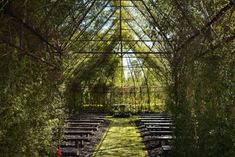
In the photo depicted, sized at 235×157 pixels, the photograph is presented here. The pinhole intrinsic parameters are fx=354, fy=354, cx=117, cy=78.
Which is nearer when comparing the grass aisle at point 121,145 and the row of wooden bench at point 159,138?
the row of wooden bench at point 159,138

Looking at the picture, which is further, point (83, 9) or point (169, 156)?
point (83, 9)

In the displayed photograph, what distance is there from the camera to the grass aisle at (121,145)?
29.6 ft

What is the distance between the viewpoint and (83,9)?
9.08 meters

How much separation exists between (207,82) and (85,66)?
40.7 feet

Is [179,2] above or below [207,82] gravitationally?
above

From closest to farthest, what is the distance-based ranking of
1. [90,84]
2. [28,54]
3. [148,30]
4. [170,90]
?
[28,54] < [170,90] < [148,30] < [90,84]

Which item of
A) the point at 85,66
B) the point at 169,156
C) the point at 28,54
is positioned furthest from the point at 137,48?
the point at 28,54

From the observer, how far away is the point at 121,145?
10.4 metres

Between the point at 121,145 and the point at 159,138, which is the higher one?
the point at 159,138

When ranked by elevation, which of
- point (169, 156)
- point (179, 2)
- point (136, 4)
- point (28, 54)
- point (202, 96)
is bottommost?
point (169, 156)

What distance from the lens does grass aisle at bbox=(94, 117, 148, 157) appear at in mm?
9010

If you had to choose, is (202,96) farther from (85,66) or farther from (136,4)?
(85,66)

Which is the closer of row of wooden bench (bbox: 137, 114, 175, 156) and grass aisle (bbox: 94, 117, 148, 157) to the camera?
row of wooden bench (bbox: 137, 114, 175, 156)

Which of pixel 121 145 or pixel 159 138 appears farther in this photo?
pixel 121 145
